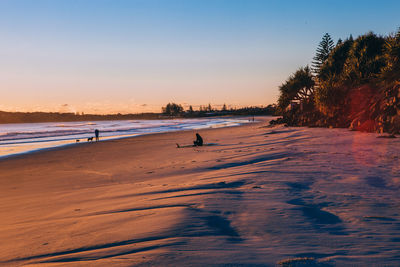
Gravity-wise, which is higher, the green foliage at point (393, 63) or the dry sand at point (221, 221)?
the green foliage at point (393, 63)

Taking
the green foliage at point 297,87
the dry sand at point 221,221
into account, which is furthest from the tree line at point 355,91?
the dry sand at point 221,221

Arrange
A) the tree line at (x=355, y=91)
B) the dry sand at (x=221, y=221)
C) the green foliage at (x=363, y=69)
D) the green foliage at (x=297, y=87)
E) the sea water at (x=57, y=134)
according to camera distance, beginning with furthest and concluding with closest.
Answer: the green foliage at (x=297, y=87) < the sea water at (x=57, y=134) < the green foliage at (x=363, y=69) < the tree line at (x=355, y=91) < the dry sand at (x=221, y=221)

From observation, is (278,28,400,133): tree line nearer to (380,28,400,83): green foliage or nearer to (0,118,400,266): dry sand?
(380,28,400,83): green foliage

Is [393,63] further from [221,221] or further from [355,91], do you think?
[221,221]

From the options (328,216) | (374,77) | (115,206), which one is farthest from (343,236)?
(374,77)

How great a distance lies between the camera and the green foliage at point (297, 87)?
3672 centimetres

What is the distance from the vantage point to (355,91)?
22.9 m

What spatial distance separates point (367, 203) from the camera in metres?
4.72

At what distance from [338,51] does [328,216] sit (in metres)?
37.9

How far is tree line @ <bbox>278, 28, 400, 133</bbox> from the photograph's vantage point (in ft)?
55.5

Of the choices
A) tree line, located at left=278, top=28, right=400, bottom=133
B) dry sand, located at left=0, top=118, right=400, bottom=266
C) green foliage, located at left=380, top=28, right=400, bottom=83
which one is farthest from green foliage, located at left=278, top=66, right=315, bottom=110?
dry sand, located at left=0, top=118, right=400, bottom=266

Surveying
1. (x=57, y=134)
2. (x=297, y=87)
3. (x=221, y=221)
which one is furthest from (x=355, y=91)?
(x=57, y=134)

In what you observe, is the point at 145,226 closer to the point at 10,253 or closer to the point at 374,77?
the point at 10,253

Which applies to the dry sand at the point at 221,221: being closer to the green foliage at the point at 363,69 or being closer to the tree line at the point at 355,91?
the tree line at the point at 355,91
